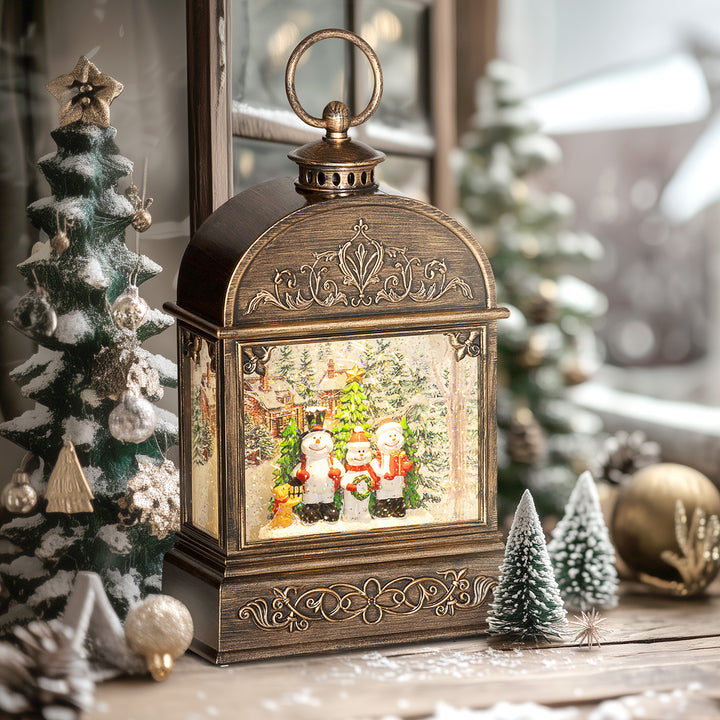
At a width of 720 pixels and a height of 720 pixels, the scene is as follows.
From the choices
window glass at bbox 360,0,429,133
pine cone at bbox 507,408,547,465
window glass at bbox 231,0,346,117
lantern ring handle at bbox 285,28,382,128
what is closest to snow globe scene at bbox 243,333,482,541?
lantern ring handle at bbox 285,28,382,128

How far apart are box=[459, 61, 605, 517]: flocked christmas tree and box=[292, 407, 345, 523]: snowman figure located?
1158mm

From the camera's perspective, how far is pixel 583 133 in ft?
12.0

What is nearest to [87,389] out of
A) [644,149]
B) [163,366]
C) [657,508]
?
[163,366]

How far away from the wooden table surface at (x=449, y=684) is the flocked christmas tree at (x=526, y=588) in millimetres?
36

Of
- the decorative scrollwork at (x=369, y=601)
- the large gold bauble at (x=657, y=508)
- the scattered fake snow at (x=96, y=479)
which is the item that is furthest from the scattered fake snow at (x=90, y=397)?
the large gold bauble at (x=657, y=508)

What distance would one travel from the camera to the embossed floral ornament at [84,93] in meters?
2.00

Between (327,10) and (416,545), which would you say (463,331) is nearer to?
(416,545)

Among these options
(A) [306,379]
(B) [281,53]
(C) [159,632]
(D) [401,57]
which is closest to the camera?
(C) [159,632]

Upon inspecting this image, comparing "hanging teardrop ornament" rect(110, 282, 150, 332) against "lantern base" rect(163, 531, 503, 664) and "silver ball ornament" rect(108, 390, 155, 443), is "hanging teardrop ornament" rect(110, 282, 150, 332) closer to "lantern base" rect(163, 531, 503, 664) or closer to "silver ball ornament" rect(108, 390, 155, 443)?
"silver ball ornament" rect(108, 390, 155, 443)

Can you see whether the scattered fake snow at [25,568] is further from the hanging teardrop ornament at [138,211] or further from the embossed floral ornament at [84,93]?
the embossed floral ornament at [84,93]

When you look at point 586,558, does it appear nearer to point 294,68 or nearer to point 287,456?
point 287,456

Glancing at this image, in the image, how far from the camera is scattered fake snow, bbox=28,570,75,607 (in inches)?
80.3

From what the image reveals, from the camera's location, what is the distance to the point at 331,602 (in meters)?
1.92

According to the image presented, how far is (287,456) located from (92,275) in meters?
0.44
